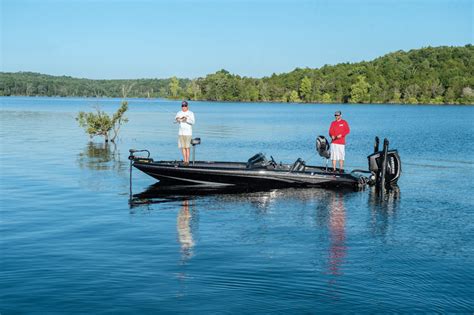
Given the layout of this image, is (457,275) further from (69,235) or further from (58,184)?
(58,184)

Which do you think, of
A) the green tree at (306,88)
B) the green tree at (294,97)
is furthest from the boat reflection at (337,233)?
the green tree at (306,88)

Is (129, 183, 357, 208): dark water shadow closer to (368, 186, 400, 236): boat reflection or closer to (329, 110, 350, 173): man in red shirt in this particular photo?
(368, 186, 400, 236): boat reflection

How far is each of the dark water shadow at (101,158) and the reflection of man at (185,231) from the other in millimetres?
8809

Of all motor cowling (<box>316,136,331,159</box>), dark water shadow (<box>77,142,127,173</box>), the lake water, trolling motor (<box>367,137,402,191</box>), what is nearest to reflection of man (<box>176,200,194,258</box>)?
the lake water

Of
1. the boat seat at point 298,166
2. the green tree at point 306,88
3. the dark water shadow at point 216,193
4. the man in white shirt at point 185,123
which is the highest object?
the green tree at point 306,88

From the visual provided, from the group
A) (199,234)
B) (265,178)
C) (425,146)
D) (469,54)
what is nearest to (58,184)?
(265,178)

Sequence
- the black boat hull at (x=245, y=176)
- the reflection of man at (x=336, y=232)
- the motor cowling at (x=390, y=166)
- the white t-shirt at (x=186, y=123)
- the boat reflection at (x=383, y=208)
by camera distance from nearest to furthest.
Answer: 1. the reflection of man at (x=336, y=232)
2. the boat reflection at (x=383, y=208)
3. the black boat hull at (x=245, y=176)
4. the white t-shirt at (x=186, y=123)
5. the motor cowling at (x=390, y=166)

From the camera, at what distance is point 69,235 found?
43.1 ft

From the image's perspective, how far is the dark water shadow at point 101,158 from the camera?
25.1m

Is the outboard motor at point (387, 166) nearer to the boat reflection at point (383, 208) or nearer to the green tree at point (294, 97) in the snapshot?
the boat reflection at point (383, 208)

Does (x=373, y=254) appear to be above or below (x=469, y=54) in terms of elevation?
below

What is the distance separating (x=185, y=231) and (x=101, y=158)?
16.0 m

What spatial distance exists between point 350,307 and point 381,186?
1163cm

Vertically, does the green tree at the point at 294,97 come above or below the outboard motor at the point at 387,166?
above
